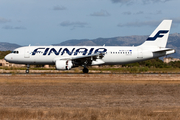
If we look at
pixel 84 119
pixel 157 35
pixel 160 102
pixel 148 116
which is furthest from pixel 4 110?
pixel 157 35

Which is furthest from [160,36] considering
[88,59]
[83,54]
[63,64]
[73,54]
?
[63,64]

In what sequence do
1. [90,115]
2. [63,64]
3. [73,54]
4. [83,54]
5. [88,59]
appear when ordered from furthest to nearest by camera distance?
[83,54]
[73,54]
[88,59]
[63,64]
[90,115]

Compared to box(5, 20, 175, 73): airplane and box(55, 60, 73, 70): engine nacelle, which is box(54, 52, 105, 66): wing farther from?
box(55, 60, 73, 70): engine nacelle

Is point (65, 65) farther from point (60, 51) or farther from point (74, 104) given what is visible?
point (74, 104)

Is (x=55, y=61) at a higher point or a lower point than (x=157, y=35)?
lower

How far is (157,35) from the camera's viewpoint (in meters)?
40.1

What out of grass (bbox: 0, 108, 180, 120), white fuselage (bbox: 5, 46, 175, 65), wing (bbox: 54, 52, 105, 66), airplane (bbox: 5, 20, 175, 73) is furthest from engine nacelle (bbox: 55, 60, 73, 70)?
grass (bbox: 0, 108, 180, 120)

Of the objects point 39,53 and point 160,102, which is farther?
point 39,53

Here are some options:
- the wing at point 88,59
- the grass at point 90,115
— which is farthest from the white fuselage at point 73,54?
the grass at point 90,115

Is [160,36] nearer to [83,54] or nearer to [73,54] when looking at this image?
[83,54]

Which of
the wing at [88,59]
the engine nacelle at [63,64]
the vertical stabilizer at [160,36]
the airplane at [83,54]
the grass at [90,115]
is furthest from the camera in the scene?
the vertical stabilizer at [160,36]

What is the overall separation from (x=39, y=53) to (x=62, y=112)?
1086 inches

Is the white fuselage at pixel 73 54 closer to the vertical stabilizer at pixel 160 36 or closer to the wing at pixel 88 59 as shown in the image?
the wing at pixel 88 59

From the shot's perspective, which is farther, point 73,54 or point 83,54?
point 83,54
